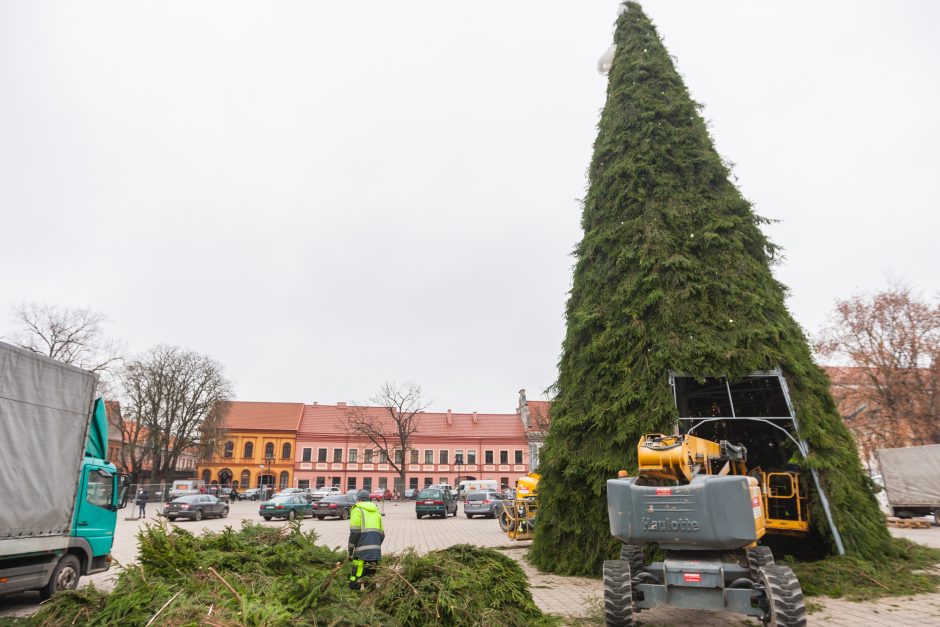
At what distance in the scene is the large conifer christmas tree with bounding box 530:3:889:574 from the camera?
33.6 feet

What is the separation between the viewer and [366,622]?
555cm

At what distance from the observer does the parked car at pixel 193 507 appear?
1066 inches

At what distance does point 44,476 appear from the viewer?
784cm

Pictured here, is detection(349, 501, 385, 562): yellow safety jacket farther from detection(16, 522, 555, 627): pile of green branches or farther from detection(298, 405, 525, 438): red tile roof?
detection(298, 405, 525, 438): red tile roof

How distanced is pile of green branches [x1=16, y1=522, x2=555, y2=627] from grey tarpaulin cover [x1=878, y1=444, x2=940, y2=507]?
2161cm

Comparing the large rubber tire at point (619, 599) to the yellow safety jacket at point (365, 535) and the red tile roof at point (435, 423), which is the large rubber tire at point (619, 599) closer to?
the yellow safety jacket at point (365, 535)

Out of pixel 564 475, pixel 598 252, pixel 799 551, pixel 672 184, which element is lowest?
pixel 799 551

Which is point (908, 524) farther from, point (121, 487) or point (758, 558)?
point (121, 487)

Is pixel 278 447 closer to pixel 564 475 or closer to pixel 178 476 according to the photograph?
pixel 178 476

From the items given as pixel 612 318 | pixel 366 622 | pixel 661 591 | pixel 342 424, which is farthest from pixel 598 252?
pixel 342 424

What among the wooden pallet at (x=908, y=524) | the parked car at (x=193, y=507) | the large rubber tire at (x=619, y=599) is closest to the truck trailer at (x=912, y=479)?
the wooden pallet at (x=908, y=524)

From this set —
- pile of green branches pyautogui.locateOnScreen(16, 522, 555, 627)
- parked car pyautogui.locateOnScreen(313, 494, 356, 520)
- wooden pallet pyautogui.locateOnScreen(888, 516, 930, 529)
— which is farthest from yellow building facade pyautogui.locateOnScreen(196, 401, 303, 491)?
pile of green branches pyautogui.locateOnScreen(16, 522, 555, 627)

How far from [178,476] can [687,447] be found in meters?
61.8

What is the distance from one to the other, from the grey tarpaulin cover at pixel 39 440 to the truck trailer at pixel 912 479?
1041 inches
